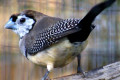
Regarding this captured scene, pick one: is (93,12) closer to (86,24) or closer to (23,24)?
(86,24)

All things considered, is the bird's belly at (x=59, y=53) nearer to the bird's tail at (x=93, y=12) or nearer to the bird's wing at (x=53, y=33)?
the bird's wing at (x=53, y=33)

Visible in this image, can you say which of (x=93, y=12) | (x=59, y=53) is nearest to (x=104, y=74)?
(x=59, y=53)

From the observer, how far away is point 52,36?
1962mm

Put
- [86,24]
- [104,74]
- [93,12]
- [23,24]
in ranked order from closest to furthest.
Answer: [93,12]
[86,24]
[104,74]
[23,24]

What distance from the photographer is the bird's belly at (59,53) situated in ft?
6.48

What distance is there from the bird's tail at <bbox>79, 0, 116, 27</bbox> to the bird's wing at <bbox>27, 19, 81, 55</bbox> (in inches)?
2.2

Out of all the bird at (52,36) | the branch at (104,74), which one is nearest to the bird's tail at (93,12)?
the bird at (52,36)

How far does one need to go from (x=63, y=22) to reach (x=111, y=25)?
1.45m

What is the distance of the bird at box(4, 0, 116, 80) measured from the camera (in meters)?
1.86

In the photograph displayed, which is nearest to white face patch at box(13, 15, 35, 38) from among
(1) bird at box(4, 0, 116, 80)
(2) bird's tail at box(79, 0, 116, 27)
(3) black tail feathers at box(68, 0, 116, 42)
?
(1) bird at box(4, 0, 116, 80)

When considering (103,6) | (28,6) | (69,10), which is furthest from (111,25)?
(103,6)

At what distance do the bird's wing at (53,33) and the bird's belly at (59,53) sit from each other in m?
0.04

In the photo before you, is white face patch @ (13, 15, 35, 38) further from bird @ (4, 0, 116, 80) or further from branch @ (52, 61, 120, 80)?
branch @ (52, 61, 120, 80)

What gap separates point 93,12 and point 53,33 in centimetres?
35
